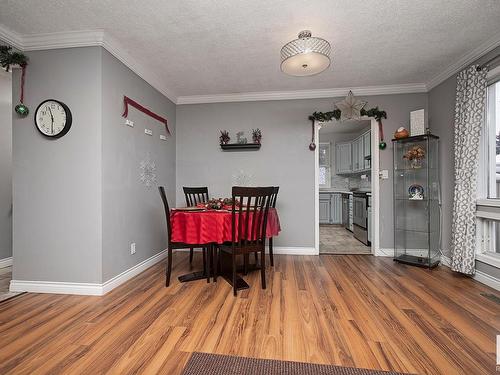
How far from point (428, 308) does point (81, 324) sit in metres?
→ 2.82


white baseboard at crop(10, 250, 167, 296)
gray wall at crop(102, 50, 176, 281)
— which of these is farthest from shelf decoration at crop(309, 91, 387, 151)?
white baseboard at crop(10, 250, 167, 296)

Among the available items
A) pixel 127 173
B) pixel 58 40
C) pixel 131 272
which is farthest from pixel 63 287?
pixel 58 40

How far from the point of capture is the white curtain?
8.61 ft

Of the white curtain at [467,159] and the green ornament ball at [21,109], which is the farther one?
the white curtain at [467,159]

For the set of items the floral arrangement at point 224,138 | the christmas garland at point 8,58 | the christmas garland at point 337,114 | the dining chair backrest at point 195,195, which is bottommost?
the dining chair backrest at point 195,195

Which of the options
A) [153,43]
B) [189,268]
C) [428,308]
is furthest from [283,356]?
[153,43]

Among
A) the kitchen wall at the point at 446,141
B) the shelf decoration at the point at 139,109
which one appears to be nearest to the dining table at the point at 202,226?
the shelf decoration at the point at 139,109

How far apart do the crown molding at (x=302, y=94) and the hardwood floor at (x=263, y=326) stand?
2.70 meters

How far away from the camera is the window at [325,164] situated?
7.08 m

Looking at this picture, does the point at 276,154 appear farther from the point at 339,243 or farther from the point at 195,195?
the point at 339,243

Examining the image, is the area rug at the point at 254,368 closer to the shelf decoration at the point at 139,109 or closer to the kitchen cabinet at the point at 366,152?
the shelf decoration at the point at 139,109

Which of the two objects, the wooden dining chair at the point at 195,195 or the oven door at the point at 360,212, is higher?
the wooden dining chair at the point at 195,195

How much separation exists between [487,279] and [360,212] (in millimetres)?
2305

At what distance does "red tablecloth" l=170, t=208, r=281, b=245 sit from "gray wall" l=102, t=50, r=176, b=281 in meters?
0.62
